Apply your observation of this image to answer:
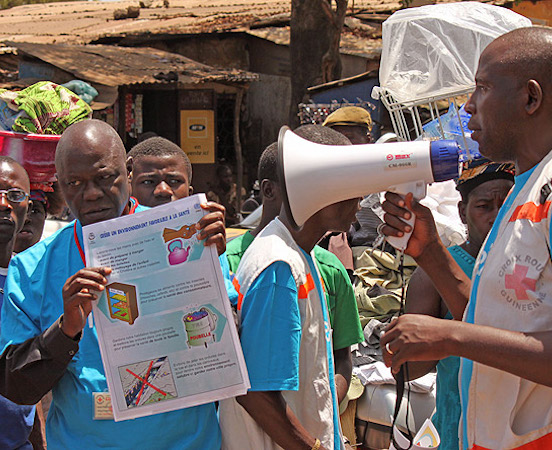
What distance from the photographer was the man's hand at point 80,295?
1868mm

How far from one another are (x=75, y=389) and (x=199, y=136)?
8642mm

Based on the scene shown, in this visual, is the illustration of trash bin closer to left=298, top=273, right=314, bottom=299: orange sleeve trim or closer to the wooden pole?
left=298, top=273, right=314, bottom=299: orange sleeve trim

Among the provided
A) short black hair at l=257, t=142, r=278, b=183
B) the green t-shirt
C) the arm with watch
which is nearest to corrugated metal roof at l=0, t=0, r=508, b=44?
short black hair at l=257, t=142, r=278, b=183

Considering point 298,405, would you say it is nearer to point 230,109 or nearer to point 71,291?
point 71,291

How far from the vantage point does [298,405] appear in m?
2.16

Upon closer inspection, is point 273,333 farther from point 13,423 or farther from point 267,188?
point 13,423

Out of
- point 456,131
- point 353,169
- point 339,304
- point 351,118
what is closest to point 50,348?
point 353,169

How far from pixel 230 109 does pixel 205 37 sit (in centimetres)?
155

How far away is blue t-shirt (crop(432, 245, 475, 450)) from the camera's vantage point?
7.89 ft

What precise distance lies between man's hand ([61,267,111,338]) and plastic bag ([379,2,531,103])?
166 centimetres

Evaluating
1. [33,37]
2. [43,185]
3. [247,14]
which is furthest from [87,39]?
[43,185]

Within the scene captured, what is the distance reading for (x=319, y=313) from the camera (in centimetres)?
219

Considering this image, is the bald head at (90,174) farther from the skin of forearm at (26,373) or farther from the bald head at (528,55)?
the bald head at (528,55)

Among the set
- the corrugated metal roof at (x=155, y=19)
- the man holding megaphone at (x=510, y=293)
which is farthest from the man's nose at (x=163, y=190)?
the corrugated metal roof at (x=155, y=19)
